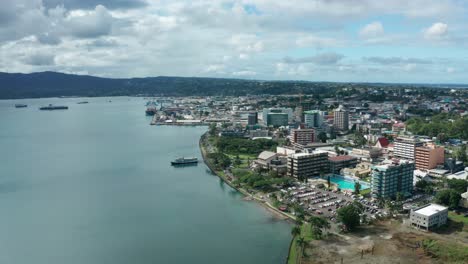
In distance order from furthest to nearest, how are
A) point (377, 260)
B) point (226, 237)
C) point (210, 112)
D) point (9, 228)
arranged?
point (210, 112)
point (9, 228)
point (226, 237)
point (377, 260)

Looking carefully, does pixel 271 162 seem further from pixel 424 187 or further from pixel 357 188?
pixel 424 187

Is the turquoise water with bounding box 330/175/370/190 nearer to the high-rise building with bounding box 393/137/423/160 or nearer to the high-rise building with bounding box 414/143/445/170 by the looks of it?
the high-rise building with bounding box 414/143/445/170

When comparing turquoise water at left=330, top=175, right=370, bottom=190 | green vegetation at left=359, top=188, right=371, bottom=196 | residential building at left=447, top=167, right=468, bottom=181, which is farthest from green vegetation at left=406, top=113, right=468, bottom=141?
green vegetation at left=359, top=188, right=371, bottom=196

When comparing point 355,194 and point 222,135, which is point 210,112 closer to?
point 222,135

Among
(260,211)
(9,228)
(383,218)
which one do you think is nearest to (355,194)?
(383,218)

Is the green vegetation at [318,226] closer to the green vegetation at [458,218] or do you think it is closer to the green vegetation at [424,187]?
the green vegetation at [458,218]

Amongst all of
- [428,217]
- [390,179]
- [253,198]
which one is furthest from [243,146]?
[428,217]
